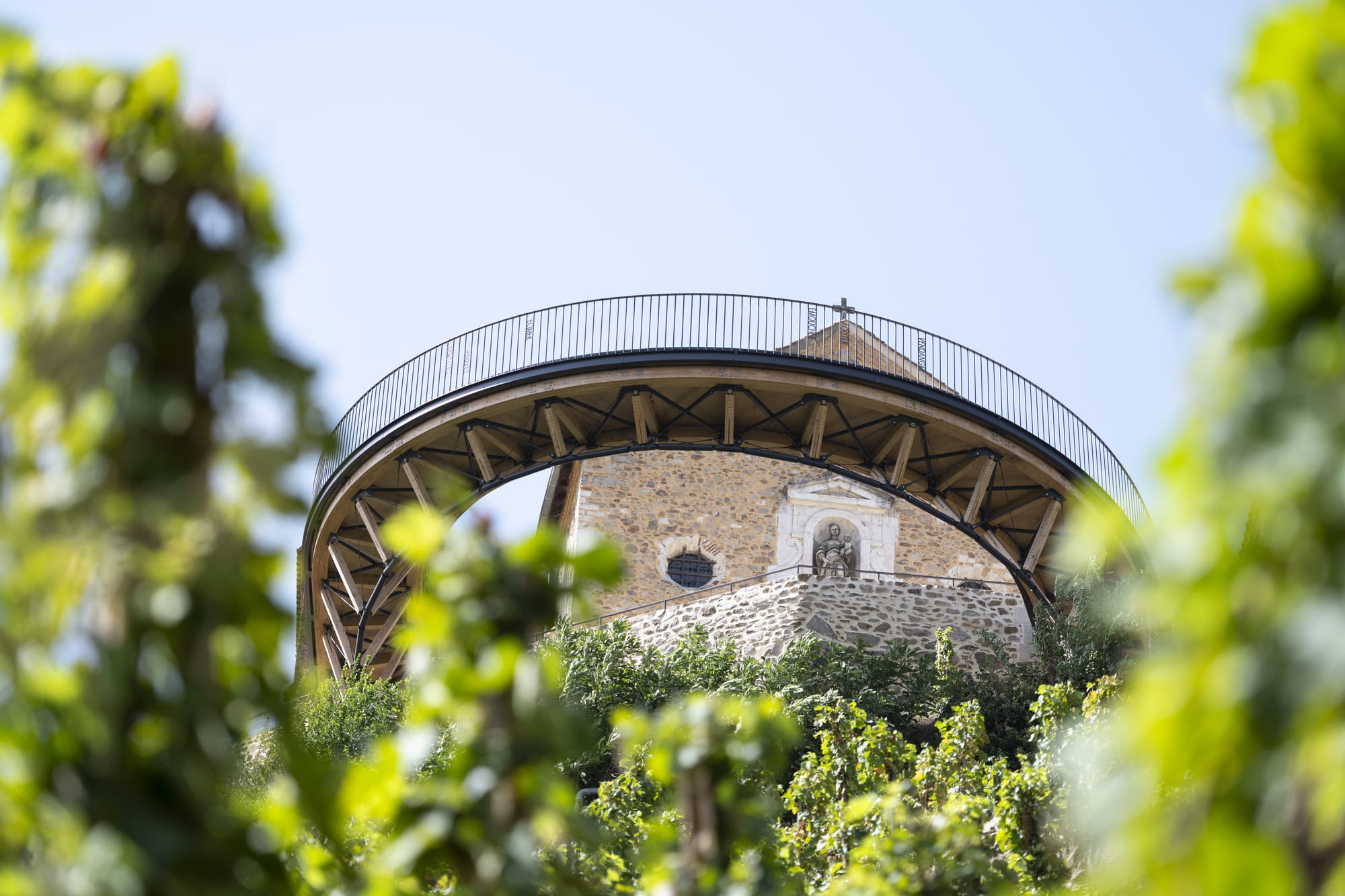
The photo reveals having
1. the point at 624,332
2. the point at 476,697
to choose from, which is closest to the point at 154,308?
the point at 476,697

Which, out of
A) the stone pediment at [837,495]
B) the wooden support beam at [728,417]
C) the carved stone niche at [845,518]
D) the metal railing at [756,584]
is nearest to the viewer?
the wooden support beam at [728,417]

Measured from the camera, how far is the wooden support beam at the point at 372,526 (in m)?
13.9

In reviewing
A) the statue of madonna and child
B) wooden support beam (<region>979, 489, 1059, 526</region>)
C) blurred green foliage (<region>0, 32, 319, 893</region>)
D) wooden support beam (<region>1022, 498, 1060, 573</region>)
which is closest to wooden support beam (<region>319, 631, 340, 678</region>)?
wooden support beam (<region>979, 489, 1059, 526</region>)

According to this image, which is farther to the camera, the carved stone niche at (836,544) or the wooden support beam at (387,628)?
the carved stone niche at (836,544)

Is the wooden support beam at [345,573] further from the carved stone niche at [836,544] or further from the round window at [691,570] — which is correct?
the carved stone niche at [836,544]

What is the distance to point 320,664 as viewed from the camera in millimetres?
16203

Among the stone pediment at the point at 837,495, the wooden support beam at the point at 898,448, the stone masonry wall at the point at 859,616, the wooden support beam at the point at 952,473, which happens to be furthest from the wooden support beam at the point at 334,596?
the stone pediment at the point at 837,495

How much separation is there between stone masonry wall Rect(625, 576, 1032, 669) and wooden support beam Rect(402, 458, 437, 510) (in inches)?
174

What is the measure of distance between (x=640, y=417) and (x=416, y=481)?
2544 millimetres

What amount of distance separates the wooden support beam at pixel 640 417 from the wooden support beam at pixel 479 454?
165 cm

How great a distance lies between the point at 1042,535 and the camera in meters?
13.8

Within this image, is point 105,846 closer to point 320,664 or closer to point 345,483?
point 345,483

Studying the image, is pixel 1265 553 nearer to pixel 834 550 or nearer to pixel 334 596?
pixel 334 596

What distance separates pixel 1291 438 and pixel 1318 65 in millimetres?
269
